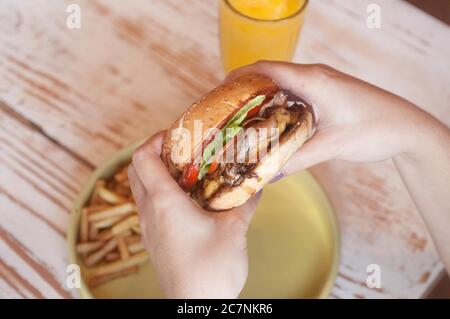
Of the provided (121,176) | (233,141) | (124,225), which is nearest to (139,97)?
(121,176)

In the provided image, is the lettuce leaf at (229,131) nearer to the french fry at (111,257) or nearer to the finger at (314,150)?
the finger at (314,150)

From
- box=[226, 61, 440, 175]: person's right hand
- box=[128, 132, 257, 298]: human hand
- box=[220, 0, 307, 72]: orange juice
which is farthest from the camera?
box=[220, 0, 307, 72]: orange juice

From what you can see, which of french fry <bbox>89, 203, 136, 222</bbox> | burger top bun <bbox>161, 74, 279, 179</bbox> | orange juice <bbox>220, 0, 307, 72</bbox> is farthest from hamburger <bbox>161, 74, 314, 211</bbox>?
orange juice <bbox>220, 0, 307, 72</bbox>

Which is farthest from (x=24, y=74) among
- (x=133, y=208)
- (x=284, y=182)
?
(x=284, y=182)

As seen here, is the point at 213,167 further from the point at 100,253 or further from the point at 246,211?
the point at 100,253

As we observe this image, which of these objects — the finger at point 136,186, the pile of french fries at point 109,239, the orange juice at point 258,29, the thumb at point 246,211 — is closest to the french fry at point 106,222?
the pile of french fries at point 109,239

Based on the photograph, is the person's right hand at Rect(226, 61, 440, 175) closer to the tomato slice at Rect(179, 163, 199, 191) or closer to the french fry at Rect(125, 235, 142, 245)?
the tomato slice at Rect(179, 163, 199, 191)
